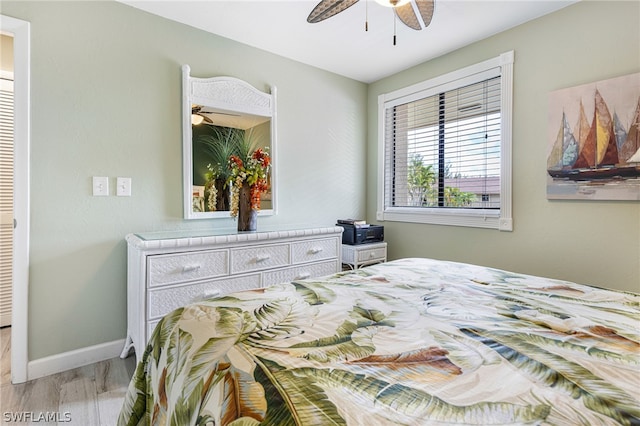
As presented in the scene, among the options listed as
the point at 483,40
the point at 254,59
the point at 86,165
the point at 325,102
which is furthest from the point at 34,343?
the point at 483,40

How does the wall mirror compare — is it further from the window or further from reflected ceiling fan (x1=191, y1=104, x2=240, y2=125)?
the window

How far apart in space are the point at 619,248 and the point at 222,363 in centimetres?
257

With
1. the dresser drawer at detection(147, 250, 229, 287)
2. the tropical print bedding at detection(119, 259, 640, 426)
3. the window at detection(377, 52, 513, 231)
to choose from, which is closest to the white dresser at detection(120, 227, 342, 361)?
the dresser drawer at detection(147, 250, 229, 287)

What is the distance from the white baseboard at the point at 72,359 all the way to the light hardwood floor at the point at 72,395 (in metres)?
0.04

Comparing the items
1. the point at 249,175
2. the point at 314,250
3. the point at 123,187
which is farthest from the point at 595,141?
the point at 123,187

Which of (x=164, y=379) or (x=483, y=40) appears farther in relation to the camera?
(x=483, y=40)

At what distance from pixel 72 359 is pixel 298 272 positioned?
5.34ft

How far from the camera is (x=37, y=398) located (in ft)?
6.07

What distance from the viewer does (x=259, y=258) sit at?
243 centimetres

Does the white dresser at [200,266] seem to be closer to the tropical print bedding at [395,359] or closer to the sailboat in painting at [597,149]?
the tropical print bedding at [395,359]

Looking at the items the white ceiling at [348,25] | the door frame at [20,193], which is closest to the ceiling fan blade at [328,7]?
the white ceiling at [348,25]

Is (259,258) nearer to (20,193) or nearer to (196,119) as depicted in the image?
(196,119)

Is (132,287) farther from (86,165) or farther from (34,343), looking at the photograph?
(86,165)

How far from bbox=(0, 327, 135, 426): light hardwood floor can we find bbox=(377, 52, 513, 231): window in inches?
110
